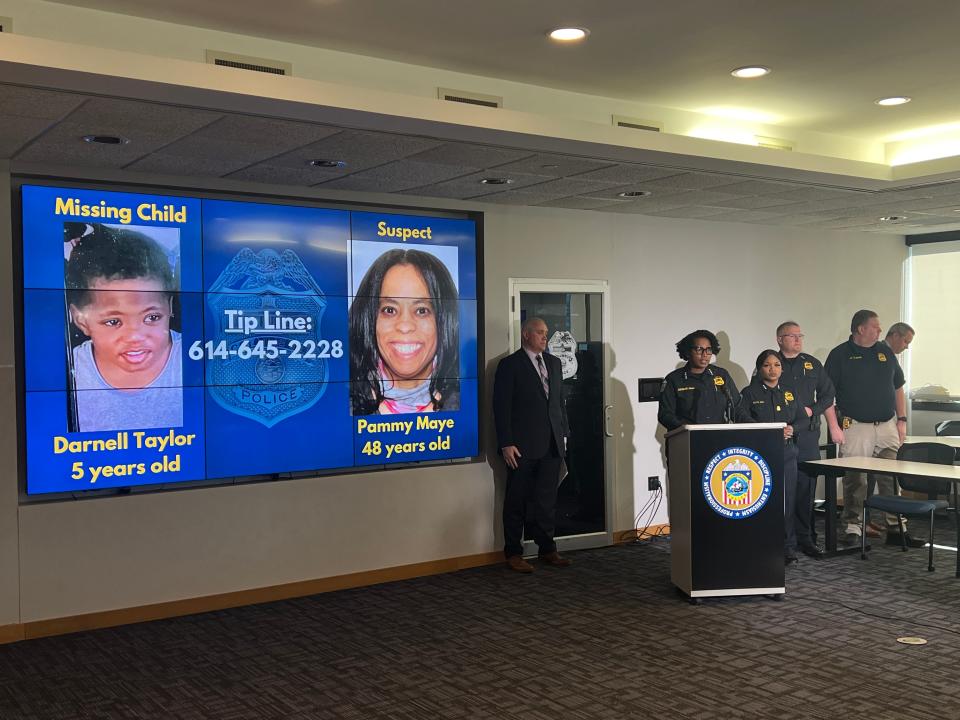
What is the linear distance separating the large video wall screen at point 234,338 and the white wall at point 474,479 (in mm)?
175

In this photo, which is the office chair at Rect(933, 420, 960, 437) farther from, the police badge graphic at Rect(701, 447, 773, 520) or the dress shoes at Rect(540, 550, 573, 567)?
the dress shoes at Rect(540, 550, 573, 567)

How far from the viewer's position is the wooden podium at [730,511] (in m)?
5.99

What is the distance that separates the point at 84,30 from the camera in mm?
4527

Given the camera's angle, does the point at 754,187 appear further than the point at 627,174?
Yes

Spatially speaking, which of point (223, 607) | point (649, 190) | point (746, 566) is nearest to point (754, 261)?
point (649, 190)

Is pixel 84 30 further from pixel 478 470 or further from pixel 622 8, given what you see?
pixel 478 470

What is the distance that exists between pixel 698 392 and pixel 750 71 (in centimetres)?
219

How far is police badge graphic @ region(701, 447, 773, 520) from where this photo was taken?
19.6 ft

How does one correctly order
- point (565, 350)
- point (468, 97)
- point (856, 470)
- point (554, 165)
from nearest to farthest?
point (468, 97), point (554, 165), point (856, 470), point (565, 350)

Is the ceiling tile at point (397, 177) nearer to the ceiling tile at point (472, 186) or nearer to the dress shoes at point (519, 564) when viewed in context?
the ceiling tile at point (472, 186)

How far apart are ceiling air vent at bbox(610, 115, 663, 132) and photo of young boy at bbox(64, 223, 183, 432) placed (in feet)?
9.65

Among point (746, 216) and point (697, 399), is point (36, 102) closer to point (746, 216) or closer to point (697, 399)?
point (697, 399)

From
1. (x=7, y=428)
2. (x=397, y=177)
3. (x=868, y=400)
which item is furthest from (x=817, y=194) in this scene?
(x=7, y=428)

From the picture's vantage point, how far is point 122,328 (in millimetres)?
5875
